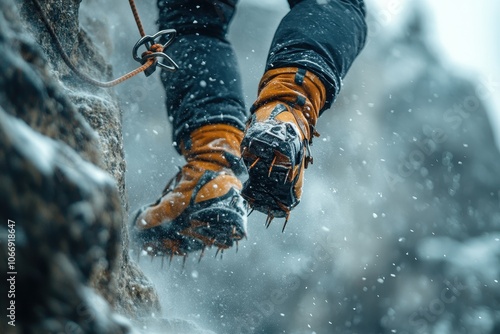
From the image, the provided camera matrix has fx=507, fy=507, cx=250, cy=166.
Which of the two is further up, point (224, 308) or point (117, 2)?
point (117, 2)

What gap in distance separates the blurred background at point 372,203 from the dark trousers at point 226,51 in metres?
2.26

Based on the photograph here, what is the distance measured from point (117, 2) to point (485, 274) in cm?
720

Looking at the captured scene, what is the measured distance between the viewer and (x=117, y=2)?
4.76 metres

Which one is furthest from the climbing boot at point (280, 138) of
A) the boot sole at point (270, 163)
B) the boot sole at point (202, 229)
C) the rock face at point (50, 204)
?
the rock face at point (50, 204)

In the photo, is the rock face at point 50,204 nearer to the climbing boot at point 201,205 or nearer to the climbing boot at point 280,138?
the climbing boot at point 280,138

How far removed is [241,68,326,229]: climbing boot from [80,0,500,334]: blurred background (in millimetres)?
2633

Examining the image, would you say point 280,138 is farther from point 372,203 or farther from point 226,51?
point 372,203

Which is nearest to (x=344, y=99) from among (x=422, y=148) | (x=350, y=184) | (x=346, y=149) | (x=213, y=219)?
(x=346, y=149)

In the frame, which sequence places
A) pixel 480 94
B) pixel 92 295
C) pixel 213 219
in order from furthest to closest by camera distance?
pixel 480 94, pixel 213 219, pixel 92 295

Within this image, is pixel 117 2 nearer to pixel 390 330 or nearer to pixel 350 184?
pixel 350 184

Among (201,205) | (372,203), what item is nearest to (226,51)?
(201,205)

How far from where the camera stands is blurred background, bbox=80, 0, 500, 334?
16.7ft

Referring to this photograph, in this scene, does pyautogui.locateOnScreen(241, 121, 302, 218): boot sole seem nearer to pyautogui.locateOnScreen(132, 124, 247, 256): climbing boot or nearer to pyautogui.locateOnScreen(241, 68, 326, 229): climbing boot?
pyautogui.locateOnScreen(241, 68, 326, 229): climbing boot

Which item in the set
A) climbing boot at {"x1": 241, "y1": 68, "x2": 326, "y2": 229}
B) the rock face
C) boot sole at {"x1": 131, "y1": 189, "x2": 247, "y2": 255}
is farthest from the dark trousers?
the rock face
